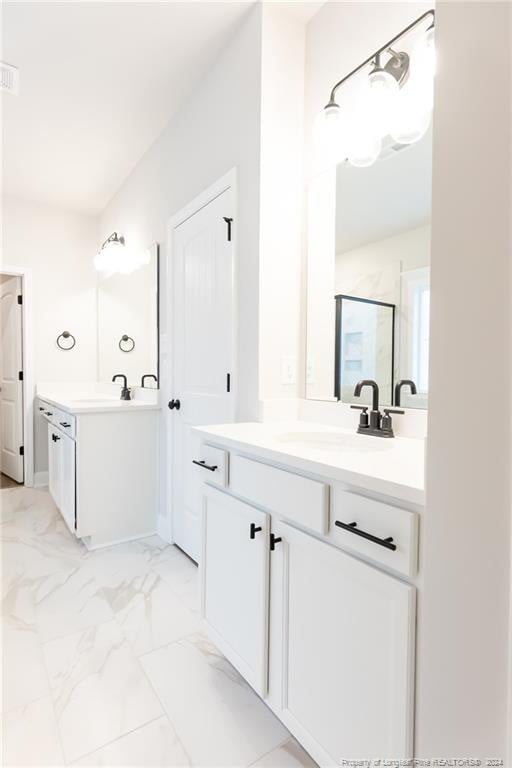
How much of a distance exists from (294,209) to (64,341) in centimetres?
305

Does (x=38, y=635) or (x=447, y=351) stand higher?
(x=447, y=351)

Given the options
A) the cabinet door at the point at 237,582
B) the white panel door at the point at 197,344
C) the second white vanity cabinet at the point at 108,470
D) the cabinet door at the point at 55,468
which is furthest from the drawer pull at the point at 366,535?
the cabinet door at the point at 55,468

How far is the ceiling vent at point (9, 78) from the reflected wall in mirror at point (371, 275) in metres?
1.77

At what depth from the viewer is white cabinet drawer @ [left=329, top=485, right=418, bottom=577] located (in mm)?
780

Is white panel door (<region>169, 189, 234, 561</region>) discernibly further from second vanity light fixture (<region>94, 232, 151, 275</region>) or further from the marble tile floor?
second vanity light fixture (<region>94, 232, 151, 275</region>)

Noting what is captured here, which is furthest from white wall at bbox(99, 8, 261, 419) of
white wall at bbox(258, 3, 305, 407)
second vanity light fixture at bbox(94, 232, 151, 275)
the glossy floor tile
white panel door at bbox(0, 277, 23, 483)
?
white panel door at bbox(0, 277, 23, 483)

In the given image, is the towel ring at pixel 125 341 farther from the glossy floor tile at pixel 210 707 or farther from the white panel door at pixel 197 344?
the glossy floor tile at pixel 210 707

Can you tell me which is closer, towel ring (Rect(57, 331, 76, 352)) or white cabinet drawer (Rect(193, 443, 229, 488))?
white cabinet drawer (Rect(193, 443, 229, 488))

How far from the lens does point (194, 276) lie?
7.47ft

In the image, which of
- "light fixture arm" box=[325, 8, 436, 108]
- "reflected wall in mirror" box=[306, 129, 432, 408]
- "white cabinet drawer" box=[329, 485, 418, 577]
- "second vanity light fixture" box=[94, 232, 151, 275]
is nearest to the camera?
"white cabinet drawer" box=[329, 485, 418, 577]

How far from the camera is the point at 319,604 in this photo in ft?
3.27

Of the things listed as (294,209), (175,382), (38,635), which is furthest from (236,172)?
(38,635)

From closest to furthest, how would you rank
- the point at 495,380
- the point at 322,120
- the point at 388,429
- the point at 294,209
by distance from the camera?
1. the point at 495,380
2. the point at 388,429
3. the point at 322,120
4. the point at 294,209

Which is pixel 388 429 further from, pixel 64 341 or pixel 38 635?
pixel 64 341
